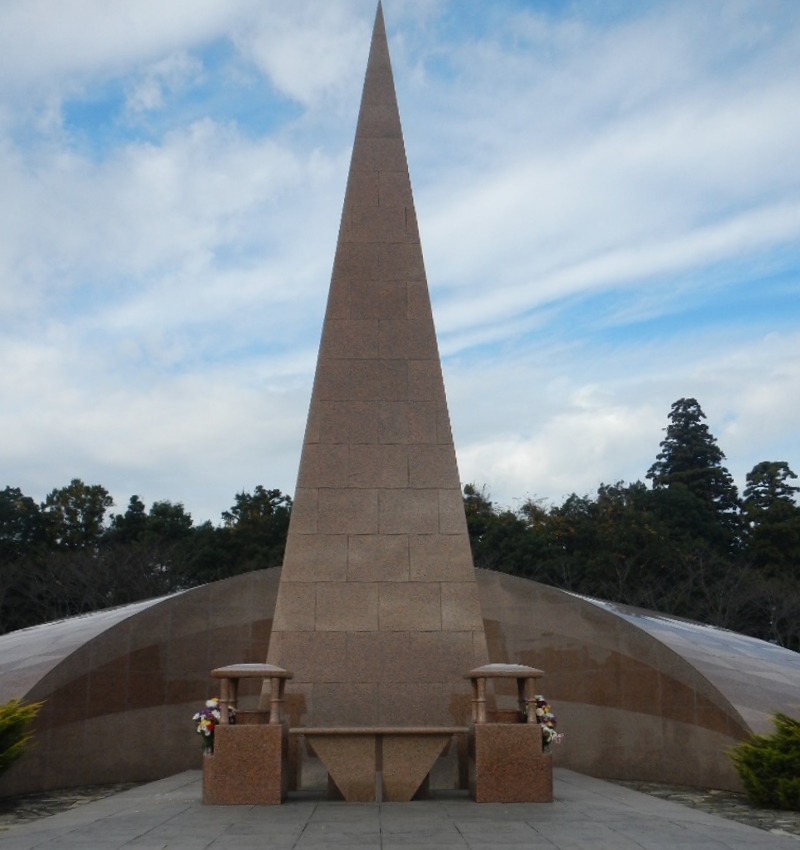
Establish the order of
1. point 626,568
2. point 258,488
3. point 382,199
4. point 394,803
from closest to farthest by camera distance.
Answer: point 394,803
point 382,199
point 626,568
point 258,488

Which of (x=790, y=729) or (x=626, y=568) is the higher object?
(x=626, y=568)

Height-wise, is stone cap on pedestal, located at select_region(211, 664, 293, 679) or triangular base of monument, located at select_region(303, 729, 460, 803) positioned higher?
stone cap on pedestal, located at select_region(211, 664, 293, 679)

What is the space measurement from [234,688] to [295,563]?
89.7 inches

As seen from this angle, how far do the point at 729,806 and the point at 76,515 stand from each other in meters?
37.4

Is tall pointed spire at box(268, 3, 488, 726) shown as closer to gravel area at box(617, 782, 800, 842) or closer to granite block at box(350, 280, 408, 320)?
granite block at box(350, 280, 408, 320)

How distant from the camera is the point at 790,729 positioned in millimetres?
11133

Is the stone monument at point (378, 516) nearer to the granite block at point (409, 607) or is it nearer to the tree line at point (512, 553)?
the granite block at point (409, 607)

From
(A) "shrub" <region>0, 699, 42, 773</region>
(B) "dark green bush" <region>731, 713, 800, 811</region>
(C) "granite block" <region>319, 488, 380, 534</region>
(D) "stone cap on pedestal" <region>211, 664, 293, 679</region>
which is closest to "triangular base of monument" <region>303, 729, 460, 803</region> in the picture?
(D) "stone cap on pedestal" <region>211, 664, 293, 679</region>

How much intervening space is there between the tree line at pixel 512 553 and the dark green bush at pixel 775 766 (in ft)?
83.4

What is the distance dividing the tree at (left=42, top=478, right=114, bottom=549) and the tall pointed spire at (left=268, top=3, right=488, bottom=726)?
31.7 meters

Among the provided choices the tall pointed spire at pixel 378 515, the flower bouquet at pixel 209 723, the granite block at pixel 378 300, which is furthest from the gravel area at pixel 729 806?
the granite block at pixel 378 300

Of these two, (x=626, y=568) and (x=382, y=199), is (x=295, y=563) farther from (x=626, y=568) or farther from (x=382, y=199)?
(x=626, y=568)

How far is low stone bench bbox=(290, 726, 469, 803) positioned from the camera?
10820 mm

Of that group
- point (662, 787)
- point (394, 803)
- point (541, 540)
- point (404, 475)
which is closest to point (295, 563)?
point (404, 475)
